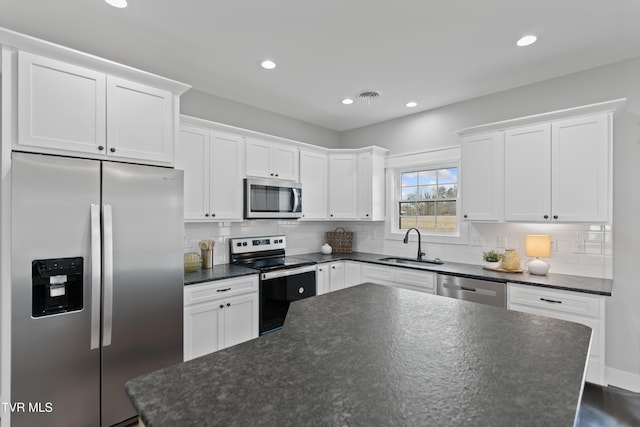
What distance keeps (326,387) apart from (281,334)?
1.47ft

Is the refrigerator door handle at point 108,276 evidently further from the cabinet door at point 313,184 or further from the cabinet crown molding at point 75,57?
the cabinet door at point 313,184

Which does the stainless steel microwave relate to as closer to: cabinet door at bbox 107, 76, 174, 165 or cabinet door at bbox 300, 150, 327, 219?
cabinet door at bbox 300, 150, 327, 219

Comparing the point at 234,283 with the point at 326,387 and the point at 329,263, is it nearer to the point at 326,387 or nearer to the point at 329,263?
the point at 329,263

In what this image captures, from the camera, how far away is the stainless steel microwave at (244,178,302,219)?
3.32 m

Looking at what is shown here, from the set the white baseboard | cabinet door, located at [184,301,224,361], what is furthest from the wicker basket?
the white baseboard

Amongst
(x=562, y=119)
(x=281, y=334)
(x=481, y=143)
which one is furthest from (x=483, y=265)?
(x=281, y=334)

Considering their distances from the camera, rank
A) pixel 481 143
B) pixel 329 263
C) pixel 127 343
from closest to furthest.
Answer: pixel 127 343 < pixel 481 143 < pixel 329 263

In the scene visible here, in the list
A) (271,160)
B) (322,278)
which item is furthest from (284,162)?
(322,278)

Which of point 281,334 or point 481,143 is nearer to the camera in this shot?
point 281,334

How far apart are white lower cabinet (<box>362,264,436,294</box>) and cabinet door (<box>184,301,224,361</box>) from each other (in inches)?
70.6

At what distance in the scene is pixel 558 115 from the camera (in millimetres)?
2703

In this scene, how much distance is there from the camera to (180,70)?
112 inches

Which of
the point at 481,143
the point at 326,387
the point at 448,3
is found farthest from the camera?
the point at 481,143

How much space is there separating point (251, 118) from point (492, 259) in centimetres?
312
